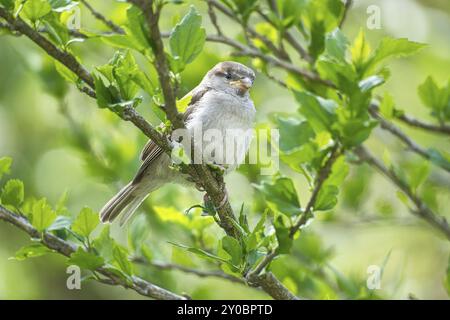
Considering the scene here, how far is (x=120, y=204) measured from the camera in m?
4.30

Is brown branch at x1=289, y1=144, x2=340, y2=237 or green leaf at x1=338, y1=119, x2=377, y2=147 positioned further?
brown branch at x1=289, y1=144, x2=340, y2=237

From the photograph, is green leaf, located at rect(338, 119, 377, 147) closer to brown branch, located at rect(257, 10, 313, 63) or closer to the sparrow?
brown branch, located at rect(257, 10, 313, 63)

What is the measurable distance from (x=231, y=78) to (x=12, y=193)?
173cm

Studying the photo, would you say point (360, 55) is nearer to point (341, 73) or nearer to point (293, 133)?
point (341, 73)

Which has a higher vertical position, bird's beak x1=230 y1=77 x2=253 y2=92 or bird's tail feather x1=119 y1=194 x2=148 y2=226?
bird's beak x1=230 y1=77 x2=253 y2=92

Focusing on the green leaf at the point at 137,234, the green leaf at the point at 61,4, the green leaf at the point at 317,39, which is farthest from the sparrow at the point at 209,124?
the green leaf at the point at 61,4

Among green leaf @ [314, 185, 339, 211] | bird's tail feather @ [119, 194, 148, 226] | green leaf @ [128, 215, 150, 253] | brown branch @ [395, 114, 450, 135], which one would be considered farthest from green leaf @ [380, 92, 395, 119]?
bird's tail feather @ [119, 194, 148, 226]

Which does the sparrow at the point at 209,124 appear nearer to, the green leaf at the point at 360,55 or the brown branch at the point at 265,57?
the brown branch at the point at 265,57

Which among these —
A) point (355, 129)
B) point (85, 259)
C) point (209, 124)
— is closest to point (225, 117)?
point (209, 124)

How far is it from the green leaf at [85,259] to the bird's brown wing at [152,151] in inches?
46.9

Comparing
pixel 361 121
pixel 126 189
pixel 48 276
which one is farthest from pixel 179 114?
pixel 48 276

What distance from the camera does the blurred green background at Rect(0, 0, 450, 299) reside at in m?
4.29

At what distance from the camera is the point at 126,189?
4.25 meters

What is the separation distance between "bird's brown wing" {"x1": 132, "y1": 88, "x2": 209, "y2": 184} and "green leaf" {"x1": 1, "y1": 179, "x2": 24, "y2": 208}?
121cm
